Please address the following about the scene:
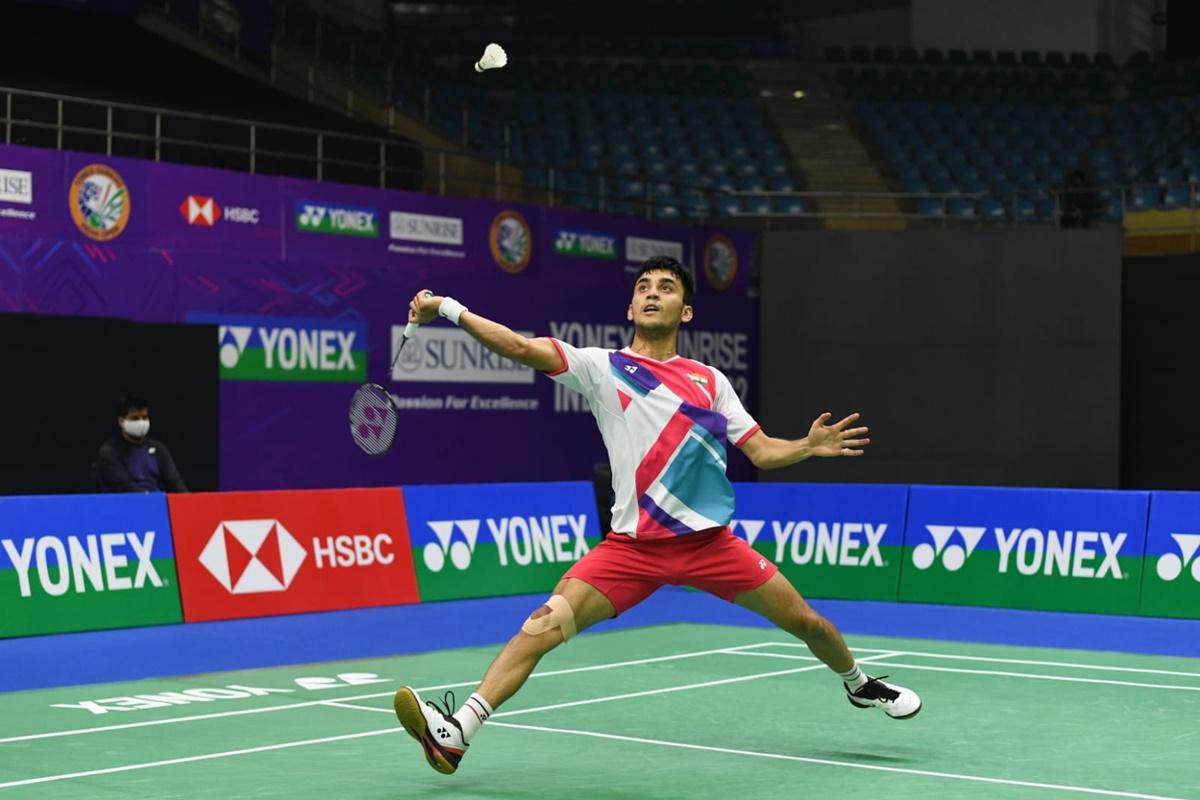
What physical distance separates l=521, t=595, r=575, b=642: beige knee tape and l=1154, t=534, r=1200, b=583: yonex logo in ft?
28.3

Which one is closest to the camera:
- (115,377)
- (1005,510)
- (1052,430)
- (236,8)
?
(1005,510)

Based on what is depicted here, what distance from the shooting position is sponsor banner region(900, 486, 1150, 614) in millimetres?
14914

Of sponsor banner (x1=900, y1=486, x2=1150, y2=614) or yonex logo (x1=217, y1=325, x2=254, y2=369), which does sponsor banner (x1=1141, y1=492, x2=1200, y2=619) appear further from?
yonex logo (x1=217, y1=325, x2=254, y2=369)

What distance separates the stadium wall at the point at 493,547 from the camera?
1330 centimetres

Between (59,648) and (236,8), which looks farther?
(236,8)

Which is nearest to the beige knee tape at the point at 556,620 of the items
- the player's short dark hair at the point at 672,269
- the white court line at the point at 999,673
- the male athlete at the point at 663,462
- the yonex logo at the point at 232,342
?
the male athlete at the point at 663,462

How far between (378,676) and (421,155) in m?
13.4

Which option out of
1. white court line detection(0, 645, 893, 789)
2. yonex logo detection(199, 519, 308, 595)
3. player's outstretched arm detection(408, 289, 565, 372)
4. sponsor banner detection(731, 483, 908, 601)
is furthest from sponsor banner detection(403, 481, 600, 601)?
player's outstretched arm detection(408, 289, 565, 372)

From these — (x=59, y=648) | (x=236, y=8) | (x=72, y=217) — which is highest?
(x=236, y=8)

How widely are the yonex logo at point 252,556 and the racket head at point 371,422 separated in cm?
462

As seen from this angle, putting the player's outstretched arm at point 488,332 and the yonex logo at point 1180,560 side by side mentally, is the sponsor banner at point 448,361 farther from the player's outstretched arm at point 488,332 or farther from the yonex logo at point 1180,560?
the player's outstretched arm at point 488,332

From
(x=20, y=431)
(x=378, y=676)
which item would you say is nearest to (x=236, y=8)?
(x=20, y=431)

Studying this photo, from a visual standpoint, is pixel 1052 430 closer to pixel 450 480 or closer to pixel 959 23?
pixel 450 480

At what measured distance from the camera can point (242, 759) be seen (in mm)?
8086
